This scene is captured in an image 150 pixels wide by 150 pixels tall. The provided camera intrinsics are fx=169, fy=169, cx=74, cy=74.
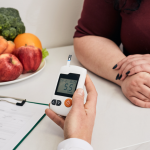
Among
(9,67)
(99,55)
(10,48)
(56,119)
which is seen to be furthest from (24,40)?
(56,119)

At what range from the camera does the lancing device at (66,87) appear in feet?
1.48

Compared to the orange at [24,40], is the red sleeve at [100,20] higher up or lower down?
higher up

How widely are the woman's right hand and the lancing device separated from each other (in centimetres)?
20

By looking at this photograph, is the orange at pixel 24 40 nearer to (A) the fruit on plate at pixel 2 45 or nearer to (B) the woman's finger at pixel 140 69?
(A) the fruit on plate at pixel 2 45

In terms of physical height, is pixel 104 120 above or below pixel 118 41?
below

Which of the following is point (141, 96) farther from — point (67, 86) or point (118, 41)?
point (118, 41)

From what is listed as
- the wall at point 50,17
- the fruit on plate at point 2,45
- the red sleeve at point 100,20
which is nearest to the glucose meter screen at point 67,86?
the fruit on plate at point 2,45

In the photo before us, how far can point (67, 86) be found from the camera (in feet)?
1.55

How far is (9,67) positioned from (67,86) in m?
0.27

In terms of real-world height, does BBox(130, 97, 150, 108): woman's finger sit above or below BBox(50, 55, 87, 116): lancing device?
below

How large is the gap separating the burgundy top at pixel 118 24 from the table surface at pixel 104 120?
0.22 metres

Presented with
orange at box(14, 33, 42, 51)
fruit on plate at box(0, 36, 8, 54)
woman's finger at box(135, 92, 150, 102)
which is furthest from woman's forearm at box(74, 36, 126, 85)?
fruit on plate at box(0, 36, 8, 54)

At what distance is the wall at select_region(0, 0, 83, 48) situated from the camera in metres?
0.98

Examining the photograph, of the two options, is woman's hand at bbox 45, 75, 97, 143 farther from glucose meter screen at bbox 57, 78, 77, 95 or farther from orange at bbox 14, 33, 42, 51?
orange at bbox 14, 33, 42, 51
